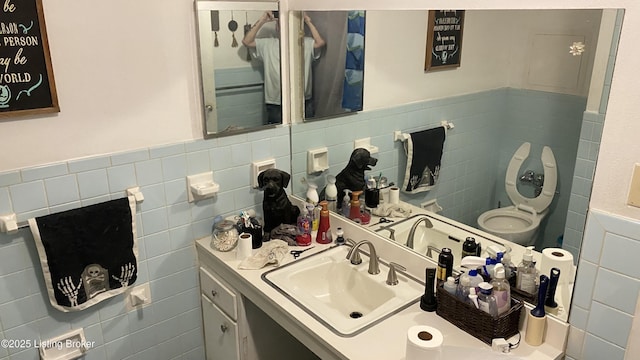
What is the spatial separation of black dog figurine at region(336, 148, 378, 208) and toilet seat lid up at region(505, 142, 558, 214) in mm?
613

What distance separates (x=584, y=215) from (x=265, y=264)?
1.13 metres

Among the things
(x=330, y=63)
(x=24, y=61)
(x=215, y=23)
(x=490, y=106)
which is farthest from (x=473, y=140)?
(x=24, y=61)

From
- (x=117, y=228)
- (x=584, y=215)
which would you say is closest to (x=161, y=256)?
(x=117, y=228)

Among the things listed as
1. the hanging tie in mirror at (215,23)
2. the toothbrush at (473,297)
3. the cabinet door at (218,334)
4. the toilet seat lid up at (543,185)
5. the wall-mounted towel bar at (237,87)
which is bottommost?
the cabinet door at (218,334)

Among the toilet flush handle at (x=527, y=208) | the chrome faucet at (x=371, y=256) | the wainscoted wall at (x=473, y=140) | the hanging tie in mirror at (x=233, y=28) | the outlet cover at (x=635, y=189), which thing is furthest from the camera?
the hanging tie in mirror at (x=233, y=28)

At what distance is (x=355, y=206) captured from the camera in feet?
6.89

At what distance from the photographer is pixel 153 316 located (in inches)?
80.0

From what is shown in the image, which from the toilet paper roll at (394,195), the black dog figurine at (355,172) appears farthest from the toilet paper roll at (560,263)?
the black dog figurine at (355,172)

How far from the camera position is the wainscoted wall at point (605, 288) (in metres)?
1.22

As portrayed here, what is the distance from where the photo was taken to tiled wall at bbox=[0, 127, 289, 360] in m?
1.65

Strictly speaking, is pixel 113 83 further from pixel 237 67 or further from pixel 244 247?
pixel 244 247

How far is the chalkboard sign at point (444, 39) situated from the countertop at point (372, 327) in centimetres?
71

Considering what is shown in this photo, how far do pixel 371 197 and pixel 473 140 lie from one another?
536 millimetres

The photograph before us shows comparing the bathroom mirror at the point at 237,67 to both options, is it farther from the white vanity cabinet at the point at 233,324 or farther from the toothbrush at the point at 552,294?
the toothbrush at the point at 552,294
